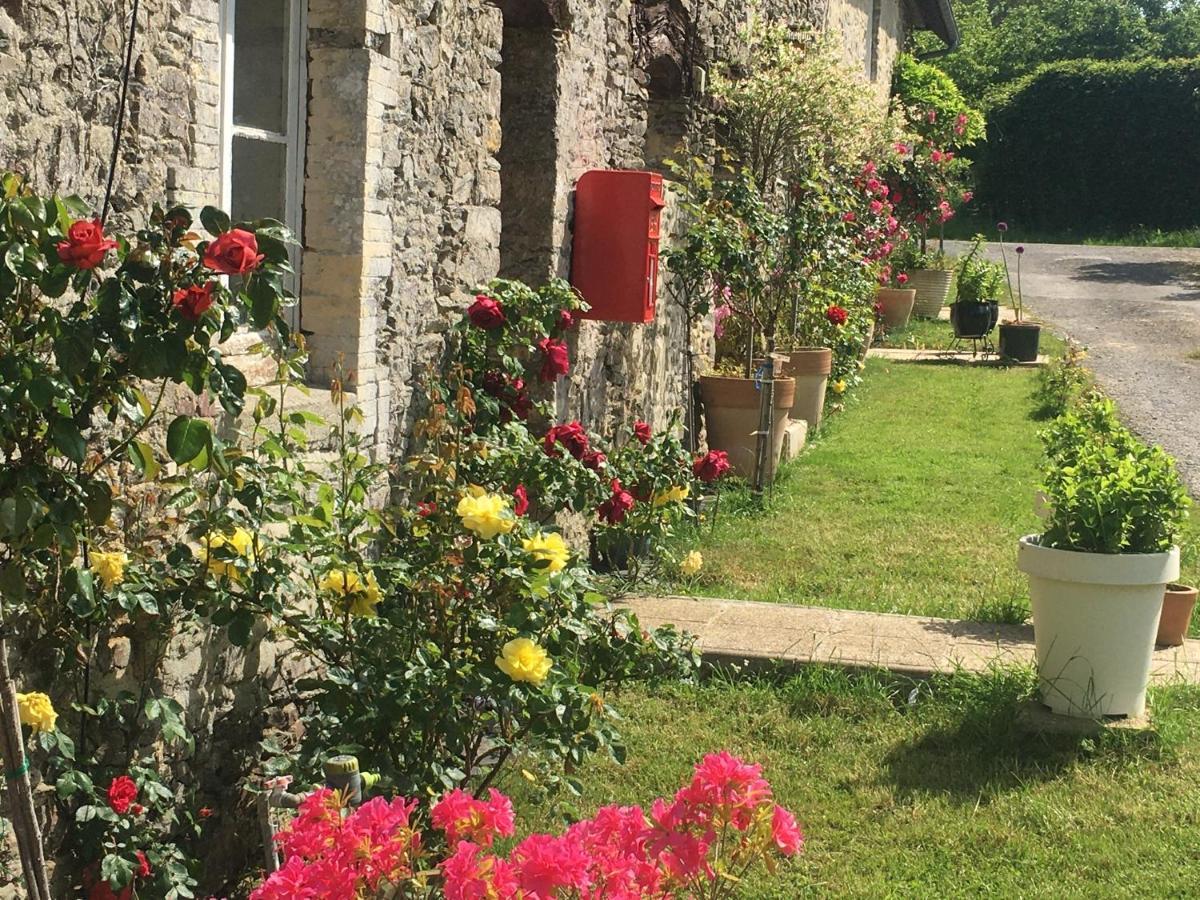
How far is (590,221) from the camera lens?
6473 millimetres

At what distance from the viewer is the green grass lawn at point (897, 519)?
21.4ft

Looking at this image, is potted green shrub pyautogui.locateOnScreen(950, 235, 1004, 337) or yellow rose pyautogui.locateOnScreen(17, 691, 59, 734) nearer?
yellow rose pyautogui.locateOnScreen(17, 691, 59, 734)

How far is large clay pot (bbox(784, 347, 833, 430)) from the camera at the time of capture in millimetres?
10508

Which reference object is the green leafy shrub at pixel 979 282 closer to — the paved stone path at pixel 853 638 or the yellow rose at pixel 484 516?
the paved stone path at pixel 853 638

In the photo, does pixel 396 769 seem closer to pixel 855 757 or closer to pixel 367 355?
pixel 367 355

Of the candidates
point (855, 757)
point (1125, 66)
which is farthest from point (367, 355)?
point (1125, 66)

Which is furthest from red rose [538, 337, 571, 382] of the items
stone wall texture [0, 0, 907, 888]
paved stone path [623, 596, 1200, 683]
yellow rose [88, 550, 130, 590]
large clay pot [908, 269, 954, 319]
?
large clay pot [908, 269, 954, 319]

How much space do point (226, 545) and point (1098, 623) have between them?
110 inches

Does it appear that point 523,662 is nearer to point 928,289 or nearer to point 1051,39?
point 928,289

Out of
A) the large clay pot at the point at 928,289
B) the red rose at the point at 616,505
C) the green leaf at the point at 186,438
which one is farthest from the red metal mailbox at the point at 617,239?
the large clay pot at the point at 928,289

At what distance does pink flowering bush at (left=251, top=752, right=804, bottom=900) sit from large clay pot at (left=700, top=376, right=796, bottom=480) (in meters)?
6.43

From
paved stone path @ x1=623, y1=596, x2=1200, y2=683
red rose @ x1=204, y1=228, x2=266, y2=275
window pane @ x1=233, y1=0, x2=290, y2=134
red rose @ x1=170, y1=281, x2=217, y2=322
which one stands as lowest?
paved stone path @ x1=623, y1=596, x2=1200, y2=683

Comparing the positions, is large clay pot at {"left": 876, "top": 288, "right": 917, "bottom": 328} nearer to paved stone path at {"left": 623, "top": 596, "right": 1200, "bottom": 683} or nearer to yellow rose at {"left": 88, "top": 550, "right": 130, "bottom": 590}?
paved stone path at {"left": 623, "top": 596, "right": 1200, "bottom": 683}

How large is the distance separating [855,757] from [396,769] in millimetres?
1714
